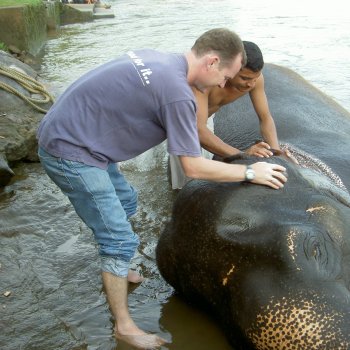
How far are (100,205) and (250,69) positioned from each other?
4.54 feet

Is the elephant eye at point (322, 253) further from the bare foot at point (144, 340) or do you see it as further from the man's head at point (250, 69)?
the man's head at point (250, 69)

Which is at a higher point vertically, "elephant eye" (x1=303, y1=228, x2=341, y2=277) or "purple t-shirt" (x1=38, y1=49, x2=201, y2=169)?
"purple t-shirt" (x1=38, y1=49, x2=201, y2=169)

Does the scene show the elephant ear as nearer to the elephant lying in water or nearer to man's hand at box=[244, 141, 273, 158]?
the elephant lying in water

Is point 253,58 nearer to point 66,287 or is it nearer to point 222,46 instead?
point 222,46

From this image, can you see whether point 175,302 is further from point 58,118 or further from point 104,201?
→ point 58,118

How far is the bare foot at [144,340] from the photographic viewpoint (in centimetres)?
317

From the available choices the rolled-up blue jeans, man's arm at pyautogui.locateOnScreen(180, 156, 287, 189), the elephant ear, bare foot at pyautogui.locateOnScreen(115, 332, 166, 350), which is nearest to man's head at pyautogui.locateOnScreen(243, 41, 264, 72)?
the elephant ear

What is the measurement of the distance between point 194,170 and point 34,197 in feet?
8.58

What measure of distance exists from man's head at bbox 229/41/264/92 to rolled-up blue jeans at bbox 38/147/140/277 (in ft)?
3.99

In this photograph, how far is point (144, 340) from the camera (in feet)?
10.5

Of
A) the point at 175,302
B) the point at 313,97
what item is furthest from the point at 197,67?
the point at 313,97

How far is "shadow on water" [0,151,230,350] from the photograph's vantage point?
3.26 m

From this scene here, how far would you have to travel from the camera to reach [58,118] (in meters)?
3.20

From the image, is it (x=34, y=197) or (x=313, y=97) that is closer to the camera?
(x=34, y=197)
